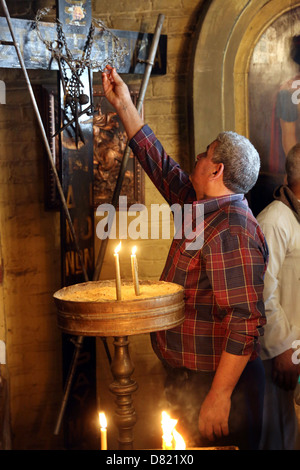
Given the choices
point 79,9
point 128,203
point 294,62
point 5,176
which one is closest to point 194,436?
point 128,203

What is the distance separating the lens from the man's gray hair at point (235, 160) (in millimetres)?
2551

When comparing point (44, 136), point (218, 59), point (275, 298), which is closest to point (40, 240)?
point (44, 136)

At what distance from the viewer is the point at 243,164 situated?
255 centimetres

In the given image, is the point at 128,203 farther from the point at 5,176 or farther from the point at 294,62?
the point at 294,62

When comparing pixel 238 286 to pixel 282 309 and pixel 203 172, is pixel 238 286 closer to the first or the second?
pixel 203 172

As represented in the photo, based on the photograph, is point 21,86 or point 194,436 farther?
point 21,86

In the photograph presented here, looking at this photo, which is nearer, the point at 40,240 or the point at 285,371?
the point at 285,371

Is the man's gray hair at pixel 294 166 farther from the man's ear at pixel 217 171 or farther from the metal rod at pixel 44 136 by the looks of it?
the metal rod at pixel 44 136

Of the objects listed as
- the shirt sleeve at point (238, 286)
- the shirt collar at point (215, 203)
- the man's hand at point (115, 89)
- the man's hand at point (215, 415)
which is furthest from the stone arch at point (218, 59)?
the man's hand at point (215, 415)

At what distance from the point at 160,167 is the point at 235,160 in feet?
1.66

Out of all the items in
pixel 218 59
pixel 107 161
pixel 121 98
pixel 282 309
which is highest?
pixel 218 59

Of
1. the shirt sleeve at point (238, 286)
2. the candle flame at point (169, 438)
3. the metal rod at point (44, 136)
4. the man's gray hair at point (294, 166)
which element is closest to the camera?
the candle flame at point (169, 438)

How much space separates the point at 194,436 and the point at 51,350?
52.9 inches

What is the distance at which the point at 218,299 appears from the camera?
2398 mm
